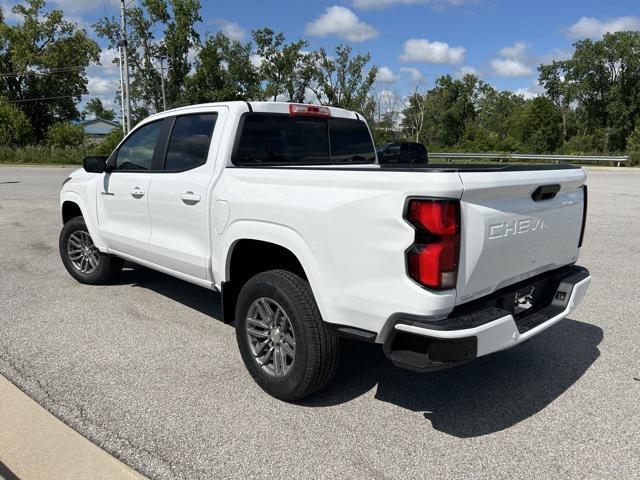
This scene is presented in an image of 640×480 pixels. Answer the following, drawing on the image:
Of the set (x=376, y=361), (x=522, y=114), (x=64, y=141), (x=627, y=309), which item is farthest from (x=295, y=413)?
(x=522, y=114)

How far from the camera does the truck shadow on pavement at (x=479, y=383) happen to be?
3174 millimetres

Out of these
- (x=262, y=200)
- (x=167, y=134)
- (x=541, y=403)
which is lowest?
(x=541, y=403)

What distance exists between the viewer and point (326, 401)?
3.32m

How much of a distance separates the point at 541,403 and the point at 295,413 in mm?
1581

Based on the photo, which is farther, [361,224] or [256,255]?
[256,255]

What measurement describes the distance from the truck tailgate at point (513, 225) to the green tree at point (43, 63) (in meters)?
52.7

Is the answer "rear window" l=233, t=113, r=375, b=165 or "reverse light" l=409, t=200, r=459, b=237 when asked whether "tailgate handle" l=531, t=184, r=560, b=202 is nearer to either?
"reverse light" l=409, t=200, r=459, b=237

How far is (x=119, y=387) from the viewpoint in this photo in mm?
3457

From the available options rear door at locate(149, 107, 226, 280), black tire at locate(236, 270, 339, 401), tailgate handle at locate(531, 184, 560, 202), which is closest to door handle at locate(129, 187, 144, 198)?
rear door at locate(149, 107, 226, 280)

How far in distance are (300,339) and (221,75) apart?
53.6 m

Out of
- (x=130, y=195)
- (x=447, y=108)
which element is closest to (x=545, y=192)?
(x=130, y=195)

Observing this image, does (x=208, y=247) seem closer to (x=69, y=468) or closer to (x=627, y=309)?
(x=69, y=468)

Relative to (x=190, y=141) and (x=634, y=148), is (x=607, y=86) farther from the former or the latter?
(x=190, y=141)

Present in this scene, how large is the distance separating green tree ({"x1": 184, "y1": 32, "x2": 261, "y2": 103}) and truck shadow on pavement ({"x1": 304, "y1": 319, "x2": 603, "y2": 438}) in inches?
1959
